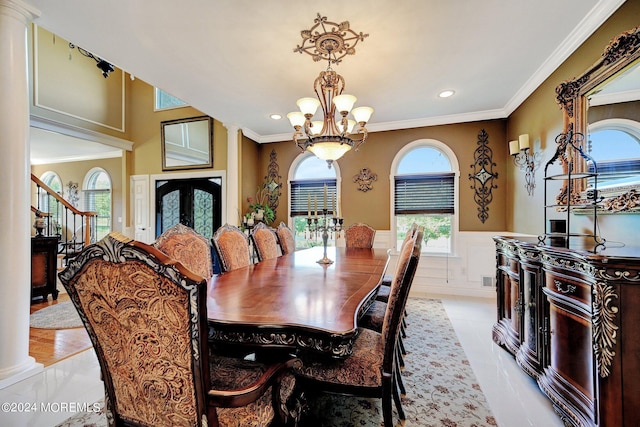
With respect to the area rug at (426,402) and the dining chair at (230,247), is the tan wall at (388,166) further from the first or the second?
the dining chair at (230,247)

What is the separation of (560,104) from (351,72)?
200 cm

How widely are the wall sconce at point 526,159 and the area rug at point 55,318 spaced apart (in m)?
5.38

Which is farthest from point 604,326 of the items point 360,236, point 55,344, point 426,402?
point 55,344

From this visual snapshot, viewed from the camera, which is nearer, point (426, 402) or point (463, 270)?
point (426, 402)

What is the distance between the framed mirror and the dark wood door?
336mm

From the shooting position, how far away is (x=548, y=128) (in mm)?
2996

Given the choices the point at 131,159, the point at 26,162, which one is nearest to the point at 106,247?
the point at 26,162

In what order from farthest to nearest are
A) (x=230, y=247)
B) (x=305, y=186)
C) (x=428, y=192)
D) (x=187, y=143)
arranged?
(x=187, y=143)
(x=305, y=186)
(x=428, y=192)
(x=230, y=247)

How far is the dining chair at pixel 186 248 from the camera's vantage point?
188 cm

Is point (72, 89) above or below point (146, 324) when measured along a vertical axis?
above

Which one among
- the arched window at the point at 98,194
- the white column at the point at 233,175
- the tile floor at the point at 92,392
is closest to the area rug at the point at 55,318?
the tile floor at the point at 92,392

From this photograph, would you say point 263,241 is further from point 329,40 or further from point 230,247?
point 329,40

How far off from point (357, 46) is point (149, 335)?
2657 mm

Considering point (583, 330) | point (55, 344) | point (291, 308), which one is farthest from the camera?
point (55, 344)
